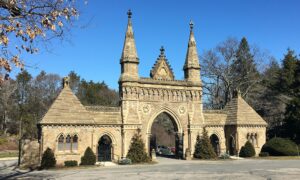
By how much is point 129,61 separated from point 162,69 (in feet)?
14.3

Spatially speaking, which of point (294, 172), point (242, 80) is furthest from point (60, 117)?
point (242, 80)

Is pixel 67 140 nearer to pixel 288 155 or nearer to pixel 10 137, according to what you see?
pixel 288 155

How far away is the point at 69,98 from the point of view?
31859 millimetres

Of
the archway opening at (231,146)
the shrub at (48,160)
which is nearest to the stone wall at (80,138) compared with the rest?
the shrub at (48,160)

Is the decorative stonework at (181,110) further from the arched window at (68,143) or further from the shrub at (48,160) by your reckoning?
the shrub at (48,160)

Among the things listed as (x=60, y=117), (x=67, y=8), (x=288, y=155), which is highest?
(x=67, y=8)

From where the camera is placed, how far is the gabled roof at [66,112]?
98.4 feet

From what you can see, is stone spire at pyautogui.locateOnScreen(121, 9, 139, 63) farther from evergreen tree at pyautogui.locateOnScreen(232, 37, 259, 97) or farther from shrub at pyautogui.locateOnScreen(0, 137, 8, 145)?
shrub at pyautogui.locateOnScreen(0, 137, 8, 145)

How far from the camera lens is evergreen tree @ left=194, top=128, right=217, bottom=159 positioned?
35531 millimetres

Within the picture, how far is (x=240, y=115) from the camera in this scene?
3862 centimetres

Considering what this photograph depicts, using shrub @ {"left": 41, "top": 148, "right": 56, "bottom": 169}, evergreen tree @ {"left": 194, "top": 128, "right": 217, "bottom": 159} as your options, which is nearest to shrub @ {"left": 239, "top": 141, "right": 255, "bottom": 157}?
evergreen tree @ {"left": 194, "top": 128, "right": 217, "bottom": 159}

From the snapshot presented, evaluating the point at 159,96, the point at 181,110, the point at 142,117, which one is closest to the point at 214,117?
the point at 181,110

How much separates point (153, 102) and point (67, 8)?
2557 centimetres

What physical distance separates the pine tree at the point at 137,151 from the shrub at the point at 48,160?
7.37 m
